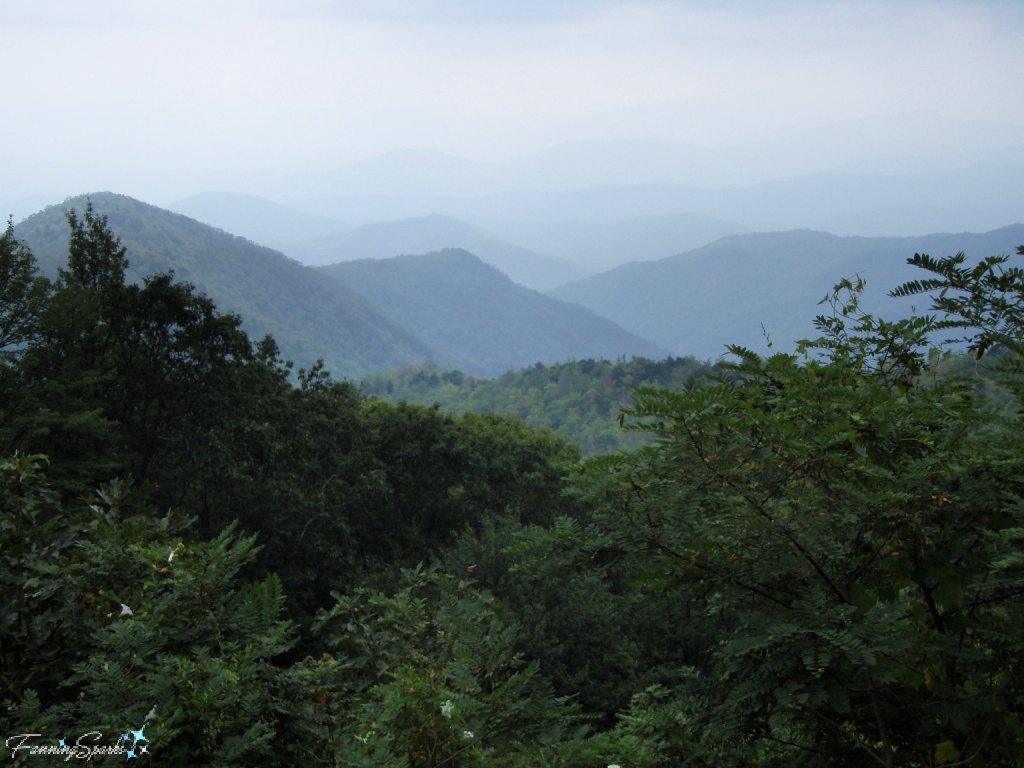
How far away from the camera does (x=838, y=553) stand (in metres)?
2.40

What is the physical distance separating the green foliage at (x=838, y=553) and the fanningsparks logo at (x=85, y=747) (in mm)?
1738

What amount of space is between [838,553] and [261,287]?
176 meters

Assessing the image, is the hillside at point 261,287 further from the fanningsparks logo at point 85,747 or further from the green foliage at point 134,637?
the fanningsparks logo at point 85,747

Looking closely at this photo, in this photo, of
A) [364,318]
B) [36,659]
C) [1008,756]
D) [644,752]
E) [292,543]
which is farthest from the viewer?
[364,318]

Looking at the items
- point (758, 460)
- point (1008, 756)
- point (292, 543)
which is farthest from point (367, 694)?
point (292, 543)

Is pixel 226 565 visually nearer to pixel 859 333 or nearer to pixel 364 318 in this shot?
pixel 859 333

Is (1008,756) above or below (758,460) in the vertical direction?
below

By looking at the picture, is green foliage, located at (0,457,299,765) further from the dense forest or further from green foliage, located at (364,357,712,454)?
green foliage, located at (364,357,712,454)

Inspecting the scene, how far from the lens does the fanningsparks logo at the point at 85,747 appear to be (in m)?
2.51

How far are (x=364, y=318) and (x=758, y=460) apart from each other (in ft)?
612

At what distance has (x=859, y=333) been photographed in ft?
11.4

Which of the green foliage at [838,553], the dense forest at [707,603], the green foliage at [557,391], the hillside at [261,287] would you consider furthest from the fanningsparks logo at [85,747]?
the hillside at [261,287]

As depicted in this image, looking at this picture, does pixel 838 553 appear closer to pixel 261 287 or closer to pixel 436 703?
pixel 436 703

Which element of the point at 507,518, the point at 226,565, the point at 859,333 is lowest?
the point at 507,518
